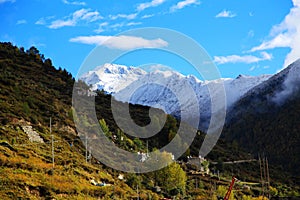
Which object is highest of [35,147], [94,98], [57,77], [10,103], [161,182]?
[57,77]

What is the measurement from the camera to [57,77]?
4232 inches

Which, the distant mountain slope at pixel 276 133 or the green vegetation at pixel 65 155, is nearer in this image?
the green vegetation at pixel 65 155

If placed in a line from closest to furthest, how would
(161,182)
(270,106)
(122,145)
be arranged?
(161,182)
(122,145)
(270,106)

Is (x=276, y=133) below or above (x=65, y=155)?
above

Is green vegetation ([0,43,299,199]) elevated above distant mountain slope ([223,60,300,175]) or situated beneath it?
situated beneath

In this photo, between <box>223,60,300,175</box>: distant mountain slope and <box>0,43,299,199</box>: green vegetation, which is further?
<box>223,60,300,175</box>: distant mountain slope

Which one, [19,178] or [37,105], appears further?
[37,105]

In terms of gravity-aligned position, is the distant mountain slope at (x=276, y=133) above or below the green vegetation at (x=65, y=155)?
above

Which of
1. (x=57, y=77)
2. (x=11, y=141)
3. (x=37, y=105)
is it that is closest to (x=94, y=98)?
(x=57, y=77)

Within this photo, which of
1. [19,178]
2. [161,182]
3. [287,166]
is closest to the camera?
[19,178]

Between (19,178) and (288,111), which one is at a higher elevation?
(288,111)

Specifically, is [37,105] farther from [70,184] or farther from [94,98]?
[70,184]

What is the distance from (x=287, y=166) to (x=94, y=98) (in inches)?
3212

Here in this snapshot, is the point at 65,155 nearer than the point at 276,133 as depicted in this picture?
Yes
